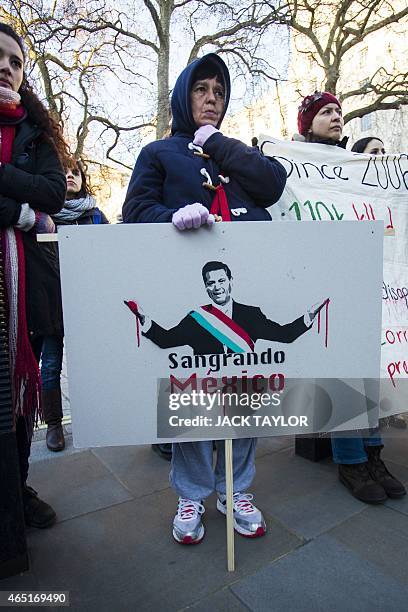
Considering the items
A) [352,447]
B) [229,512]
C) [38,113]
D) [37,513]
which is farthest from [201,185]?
[37,513]

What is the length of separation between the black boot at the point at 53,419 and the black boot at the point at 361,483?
5.27 feet

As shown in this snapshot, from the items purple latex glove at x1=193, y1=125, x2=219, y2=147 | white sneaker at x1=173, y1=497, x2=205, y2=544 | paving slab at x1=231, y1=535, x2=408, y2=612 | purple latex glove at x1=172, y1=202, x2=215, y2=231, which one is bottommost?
paving slab at x1=231, y1=535, x2=408, y2=612

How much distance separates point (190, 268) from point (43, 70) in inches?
411

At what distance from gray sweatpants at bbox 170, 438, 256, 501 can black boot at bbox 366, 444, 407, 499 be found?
67 cm

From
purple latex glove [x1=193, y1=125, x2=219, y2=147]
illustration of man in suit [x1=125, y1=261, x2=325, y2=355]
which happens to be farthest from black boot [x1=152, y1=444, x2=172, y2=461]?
purple latex glove [x1=193, y1=125, x2=219, y2=147]

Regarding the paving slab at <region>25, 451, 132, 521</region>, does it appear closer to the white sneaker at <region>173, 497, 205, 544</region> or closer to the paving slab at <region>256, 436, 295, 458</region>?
the white sneaker at <region>173, 497, 205, 544</region>

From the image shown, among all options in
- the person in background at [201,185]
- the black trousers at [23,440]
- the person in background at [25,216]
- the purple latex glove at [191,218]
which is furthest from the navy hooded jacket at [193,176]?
the black trousers at [23,440]

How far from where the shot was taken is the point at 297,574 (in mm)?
1480

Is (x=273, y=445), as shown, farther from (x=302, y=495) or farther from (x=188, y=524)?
(x=188, y=524)

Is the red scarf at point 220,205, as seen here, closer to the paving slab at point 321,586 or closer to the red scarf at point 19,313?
the red scarf at point 19,313

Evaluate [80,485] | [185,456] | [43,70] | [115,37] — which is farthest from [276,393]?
[115,37]

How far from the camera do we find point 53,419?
2.62m

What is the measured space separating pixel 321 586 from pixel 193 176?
1505 mm

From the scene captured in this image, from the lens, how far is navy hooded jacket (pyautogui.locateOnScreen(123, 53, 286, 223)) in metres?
1.61
